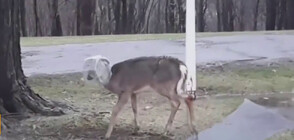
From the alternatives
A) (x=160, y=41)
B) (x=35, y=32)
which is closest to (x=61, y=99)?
(x=160, y=41)

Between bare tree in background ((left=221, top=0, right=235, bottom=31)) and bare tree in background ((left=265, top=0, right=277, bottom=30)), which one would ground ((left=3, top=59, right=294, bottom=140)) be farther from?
bare tree in background ((left=221, top=0, right=235, bottom=31))

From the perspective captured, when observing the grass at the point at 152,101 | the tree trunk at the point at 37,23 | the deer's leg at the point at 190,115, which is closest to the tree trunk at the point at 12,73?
the grass at the point at 152,101

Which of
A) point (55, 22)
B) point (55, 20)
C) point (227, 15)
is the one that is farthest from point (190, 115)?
point (227, 15)

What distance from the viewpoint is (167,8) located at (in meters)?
42.5

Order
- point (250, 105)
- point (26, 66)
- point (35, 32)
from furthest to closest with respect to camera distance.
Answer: point (35, 32) < point (26, 66) < point (250, 105)

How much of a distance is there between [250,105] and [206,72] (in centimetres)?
340

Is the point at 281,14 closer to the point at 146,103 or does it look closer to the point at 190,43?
the point at 146,103

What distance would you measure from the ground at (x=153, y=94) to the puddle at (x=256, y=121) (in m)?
0.21

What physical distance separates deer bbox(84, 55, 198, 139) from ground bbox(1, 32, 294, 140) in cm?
64

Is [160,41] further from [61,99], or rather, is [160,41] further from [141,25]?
[141,25]

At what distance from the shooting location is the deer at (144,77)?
7.84 metres

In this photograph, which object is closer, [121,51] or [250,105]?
[250,105]

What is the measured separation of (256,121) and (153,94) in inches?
108

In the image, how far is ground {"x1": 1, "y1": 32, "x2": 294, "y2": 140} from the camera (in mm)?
8609
